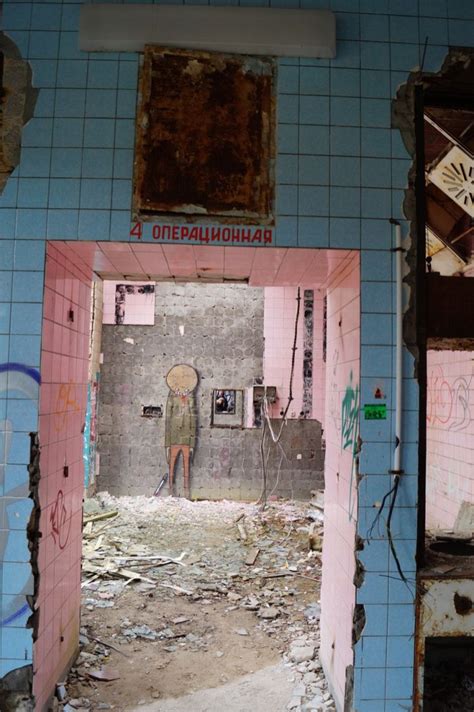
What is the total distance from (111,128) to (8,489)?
6.79ft

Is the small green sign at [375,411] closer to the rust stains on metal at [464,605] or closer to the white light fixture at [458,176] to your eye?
the rust stains on metal at [464,605]

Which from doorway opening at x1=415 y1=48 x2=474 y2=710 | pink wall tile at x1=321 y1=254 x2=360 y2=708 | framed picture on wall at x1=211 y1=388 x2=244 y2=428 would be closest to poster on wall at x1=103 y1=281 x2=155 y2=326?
framed picture on wall at x1=211 y1=388 x2=244 y2=428

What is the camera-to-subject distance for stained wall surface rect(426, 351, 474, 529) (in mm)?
4719

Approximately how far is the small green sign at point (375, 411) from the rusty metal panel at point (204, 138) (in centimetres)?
119

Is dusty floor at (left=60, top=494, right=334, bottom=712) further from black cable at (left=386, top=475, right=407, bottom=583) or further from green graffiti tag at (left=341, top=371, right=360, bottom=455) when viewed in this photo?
green graffiti tag at (left=341, top=371, right=360, bottom=455)

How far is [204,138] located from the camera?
110 inches

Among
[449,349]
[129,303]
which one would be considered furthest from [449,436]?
[129,303]

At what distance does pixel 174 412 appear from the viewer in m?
8.81

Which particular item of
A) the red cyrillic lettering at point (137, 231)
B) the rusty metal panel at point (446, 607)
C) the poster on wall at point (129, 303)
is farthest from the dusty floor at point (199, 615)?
the poster on wall at point (129, 303)

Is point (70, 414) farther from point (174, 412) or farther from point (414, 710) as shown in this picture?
point (174, 412)

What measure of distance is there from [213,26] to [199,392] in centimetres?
665

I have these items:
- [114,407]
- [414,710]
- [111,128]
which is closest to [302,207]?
[111,128]

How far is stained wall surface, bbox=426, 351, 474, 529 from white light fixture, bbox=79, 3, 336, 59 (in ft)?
10.4

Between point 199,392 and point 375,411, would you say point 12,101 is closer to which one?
point 375,411
